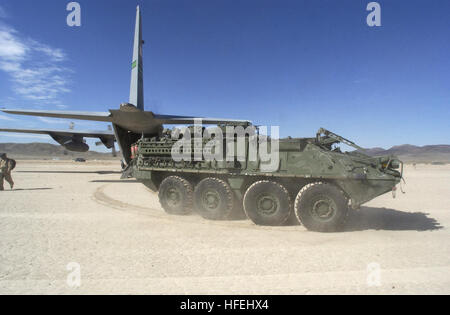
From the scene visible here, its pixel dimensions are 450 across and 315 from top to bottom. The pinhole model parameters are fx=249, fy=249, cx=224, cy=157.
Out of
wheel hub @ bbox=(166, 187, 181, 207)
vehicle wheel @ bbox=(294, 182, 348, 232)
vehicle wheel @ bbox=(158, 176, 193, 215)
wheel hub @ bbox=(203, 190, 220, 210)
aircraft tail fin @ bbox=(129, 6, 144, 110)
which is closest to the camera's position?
vehicle wheel @ bbox=(294, 182, 348, 232)

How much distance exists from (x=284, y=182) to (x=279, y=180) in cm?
14

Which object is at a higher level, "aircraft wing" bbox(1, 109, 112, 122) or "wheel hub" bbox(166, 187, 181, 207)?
"aircraft wing" bbox(1, 109, 112, 122)

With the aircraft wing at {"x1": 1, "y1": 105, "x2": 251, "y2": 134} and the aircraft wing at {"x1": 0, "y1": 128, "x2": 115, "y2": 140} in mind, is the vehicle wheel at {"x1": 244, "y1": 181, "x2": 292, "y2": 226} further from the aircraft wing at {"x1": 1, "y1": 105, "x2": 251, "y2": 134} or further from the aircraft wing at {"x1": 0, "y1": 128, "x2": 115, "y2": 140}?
the aircraft wing at {"x1": 0, "y1": 128, "x2": 115, "y2": 140}

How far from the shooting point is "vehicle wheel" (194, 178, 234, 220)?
6.72m

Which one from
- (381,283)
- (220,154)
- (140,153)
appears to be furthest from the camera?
(140,153)

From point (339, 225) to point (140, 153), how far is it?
20.8ft

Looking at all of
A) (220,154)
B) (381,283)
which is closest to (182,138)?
(220,154)

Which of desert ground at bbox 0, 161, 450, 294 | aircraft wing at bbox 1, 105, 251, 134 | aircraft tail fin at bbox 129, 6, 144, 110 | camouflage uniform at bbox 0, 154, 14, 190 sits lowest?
desert ground at bbox 0, 161, 450, 294

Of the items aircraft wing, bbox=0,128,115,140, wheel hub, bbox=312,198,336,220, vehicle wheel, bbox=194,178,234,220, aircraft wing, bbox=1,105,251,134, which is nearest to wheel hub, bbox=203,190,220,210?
vehicle wheel, bbox=194,178,234,220

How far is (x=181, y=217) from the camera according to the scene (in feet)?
23.1

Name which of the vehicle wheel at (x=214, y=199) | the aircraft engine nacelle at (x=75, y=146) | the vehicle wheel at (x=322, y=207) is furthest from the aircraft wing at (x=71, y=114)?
the vehicle wheel at (x=322, y=207)

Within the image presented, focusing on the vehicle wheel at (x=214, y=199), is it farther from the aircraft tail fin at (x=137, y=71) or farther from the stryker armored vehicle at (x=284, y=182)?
the aircraft tail fin at (x=137, y=71)
